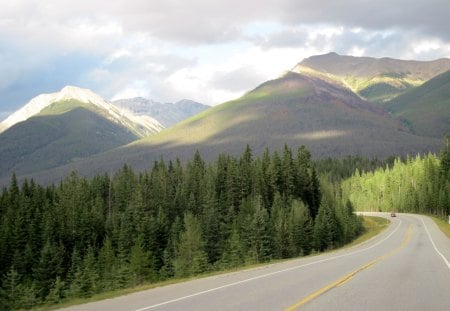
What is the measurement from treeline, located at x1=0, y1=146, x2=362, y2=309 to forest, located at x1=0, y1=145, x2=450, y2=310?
18 cm

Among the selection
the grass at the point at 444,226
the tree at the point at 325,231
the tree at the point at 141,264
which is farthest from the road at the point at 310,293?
the tree at the point at 325,231

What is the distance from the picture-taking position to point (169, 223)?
89.9 metres

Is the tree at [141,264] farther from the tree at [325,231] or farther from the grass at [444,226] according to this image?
the grass at [444,226]

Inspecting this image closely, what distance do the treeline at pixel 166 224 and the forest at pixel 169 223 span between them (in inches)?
7.1

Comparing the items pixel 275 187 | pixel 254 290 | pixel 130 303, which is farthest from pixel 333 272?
pixel 275 187

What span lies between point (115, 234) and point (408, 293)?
7141 centimetres

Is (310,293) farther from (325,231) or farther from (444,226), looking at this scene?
(444,226)

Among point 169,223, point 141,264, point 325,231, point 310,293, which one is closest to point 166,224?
point 169,223

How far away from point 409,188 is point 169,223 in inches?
2950

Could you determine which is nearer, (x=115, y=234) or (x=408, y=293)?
(x=408, y=293)

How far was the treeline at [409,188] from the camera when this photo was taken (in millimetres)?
118312

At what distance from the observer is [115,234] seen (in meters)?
82.4

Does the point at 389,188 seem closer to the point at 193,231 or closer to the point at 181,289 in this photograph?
the point at 193,231

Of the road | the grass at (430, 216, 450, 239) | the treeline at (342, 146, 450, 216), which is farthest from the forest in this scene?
the road
